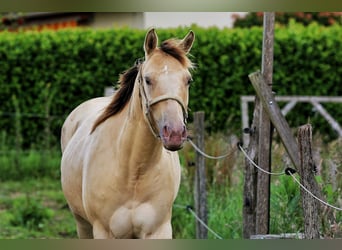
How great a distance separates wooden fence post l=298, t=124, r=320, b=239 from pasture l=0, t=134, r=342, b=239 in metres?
0.60

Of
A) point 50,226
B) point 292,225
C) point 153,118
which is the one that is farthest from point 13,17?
point 153,118

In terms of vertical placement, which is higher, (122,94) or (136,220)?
(122,94)

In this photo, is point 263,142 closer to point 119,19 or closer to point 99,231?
point 99,231

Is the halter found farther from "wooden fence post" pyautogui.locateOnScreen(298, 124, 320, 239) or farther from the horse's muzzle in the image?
"wooden fence post" pyautogui.locateOnScreen(298, 124, 320, 239)

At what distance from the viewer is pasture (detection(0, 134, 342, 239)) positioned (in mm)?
4891

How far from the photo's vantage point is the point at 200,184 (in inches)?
248

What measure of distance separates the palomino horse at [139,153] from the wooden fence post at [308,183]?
0.55m

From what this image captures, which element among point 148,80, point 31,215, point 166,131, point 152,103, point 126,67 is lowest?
point 31,215

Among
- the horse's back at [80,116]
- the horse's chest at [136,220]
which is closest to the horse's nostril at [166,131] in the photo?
the horse's chest at [136,220]

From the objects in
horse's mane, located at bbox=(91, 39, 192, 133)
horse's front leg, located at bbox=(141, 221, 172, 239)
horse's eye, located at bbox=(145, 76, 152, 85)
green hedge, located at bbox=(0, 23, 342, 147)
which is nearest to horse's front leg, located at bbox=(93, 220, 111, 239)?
horse's front leg, located at bbox=(141, 221, 172, 239)

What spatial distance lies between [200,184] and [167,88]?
10.3 feet

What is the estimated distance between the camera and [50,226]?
299 inches

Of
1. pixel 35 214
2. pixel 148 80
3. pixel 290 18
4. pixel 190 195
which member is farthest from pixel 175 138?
pixel 290 18

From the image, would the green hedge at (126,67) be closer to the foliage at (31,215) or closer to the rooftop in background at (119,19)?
the rooftop in background at (119,19)
